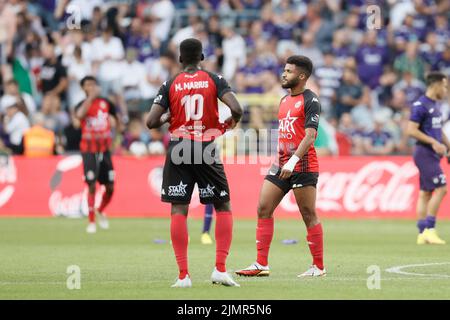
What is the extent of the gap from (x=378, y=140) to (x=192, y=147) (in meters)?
15.8

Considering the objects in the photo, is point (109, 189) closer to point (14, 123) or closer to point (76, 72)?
point (14, 123)

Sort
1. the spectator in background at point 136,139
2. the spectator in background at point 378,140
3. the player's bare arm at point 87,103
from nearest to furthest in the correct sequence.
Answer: the player's bare arm at point 87,103
the spectator in background at point 136,139
the spectator in background at point 378,140

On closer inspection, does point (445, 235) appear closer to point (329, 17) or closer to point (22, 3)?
point (329, 17)

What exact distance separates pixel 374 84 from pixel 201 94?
18182 mm

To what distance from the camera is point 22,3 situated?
31.0 meters

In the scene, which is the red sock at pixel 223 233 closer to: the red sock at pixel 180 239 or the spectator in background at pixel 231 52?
the red sock at pixel 180 239

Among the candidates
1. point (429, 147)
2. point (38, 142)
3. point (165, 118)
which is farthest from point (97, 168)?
point (165, 118)

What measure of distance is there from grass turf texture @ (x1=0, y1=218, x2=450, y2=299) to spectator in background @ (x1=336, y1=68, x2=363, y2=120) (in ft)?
17.0

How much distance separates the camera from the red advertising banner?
81.7 ft

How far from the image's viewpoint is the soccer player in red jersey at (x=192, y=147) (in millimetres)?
11844

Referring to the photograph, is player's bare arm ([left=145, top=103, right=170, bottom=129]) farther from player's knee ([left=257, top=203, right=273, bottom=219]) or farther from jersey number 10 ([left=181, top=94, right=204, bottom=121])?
player's knee ([left=257, top=203, right=273, bottom=219])

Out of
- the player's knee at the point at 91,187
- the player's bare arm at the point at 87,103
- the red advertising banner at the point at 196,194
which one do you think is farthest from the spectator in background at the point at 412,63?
the player's knee at the point at 91,187

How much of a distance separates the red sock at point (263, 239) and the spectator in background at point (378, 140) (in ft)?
45.5

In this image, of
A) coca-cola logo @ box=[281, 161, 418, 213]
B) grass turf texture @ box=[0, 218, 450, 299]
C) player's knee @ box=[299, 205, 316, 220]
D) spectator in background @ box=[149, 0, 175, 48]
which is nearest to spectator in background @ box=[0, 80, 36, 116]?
spectator in background @ box=[149, 0, 175, 48]
